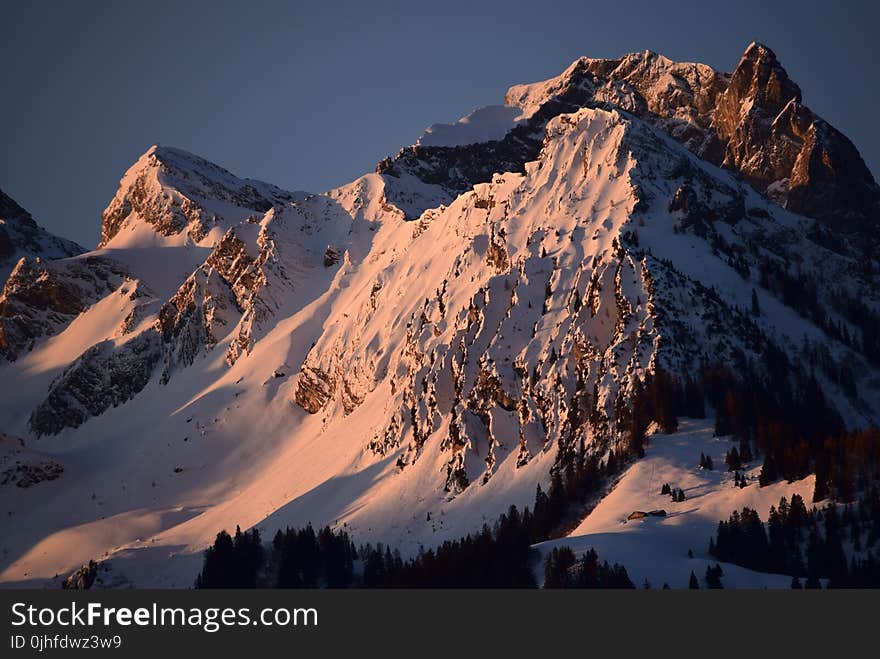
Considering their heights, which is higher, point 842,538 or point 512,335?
point 512,335

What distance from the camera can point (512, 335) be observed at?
16238cm

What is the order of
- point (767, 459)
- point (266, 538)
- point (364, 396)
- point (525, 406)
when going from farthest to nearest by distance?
point (364, 396)
point (266, 538)
point (525, 406)
point (767, 459)

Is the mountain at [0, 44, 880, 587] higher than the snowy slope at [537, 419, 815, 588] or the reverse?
higher

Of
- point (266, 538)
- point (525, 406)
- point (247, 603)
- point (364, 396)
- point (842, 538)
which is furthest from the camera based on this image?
point (364, 396)

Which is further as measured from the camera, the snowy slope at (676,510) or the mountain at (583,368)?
the mountain at (583,368)

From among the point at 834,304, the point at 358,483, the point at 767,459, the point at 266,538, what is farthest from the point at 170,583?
the point at 834,304

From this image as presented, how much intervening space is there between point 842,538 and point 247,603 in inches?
1833

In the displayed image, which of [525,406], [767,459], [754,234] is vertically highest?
[754,234]

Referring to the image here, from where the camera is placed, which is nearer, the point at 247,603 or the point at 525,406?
the point at 247,603

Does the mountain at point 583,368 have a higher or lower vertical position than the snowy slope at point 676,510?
higher

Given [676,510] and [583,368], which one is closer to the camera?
[676,510]

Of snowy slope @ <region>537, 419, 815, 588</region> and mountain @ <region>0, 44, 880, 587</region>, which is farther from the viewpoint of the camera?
mountain @ <region>0, 44, 880, 587</region>

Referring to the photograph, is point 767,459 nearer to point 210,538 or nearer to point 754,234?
point 754,234

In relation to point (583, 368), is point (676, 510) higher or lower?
lower
